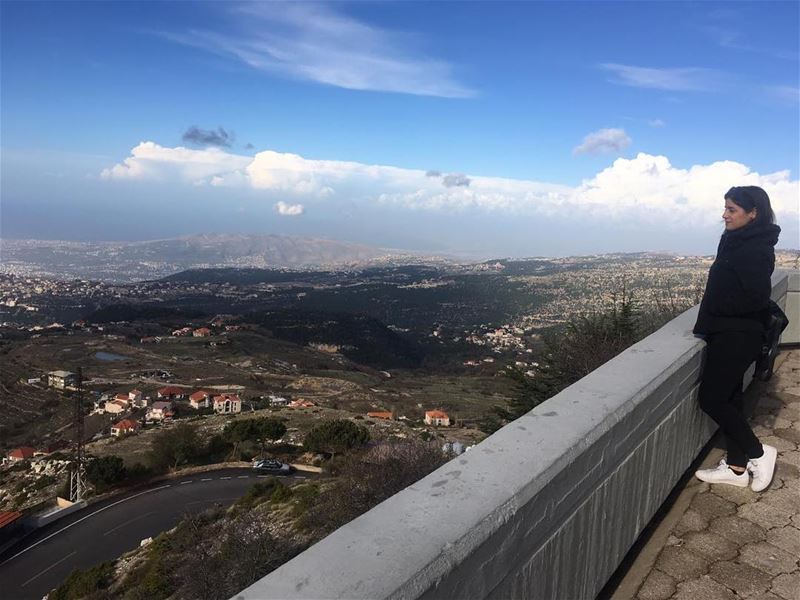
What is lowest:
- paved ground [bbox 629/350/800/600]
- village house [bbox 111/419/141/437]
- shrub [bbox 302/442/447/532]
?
village house [bbox 111/419/141/437]

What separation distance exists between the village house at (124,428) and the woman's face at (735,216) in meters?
41.4

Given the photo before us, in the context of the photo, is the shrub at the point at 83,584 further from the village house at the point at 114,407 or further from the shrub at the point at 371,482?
the village house at the point at 114,407

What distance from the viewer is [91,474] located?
25875 mm

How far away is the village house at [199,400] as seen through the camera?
145 ft

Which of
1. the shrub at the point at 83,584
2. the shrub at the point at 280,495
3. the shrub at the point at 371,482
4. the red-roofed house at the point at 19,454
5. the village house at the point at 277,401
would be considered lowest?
the red-roofed house at the point at 19,454

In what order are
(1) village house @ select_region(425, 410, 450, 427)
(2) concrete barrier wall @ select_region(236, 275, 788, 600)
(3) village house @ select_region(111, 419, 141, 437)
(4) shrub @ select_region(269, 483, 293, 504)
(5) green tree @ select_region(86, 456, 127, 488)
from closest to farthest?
1. (2) concrete barrier wall @ select_region(236, 275, 788, 600)
2. (4) shrub @ select_region(269, 483, 293, 504)
3. (5) green tree @ select_region(86, 456, 127, 488)
4. (1) village house @ select_region(425, 410, 450, 427)
5. (3) village house @ select_region(111, 419, 141, 437)

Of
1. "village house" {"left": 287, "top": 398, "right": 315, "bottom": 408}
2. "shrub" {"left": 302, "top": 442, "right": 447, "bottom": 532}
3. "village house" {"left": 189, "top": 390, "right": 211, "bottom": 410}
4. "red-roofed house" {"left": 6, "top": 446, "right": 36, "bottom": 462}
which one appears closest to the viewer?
"shrub" {"left": 302, "top": 442, "right": 447, "bottom": 532}

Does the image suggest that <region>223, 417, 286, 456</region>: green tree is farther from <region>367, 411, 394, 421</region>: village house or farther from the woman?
the woman

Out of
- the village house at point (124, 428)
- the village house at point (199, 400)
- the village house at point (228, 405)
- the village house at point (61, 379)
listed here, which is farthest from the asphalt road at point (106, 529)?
the village house at point (61, 379)

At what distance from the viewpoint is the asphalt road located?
19.4 m

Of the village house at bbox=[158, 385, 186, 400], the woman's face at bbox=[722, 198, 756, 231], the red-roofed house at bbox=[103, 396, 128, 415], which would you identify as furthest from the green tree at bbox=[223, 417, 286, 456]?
the woman's face at bbox=[722, 198, 756, 231]

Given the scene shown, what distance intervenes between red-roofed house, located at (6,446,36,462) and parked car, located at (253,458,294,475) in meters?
16.8

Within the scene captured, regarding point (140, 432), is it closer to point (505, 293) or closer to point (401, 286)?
point (505, 293)

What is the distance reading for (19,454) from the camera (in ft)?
113
